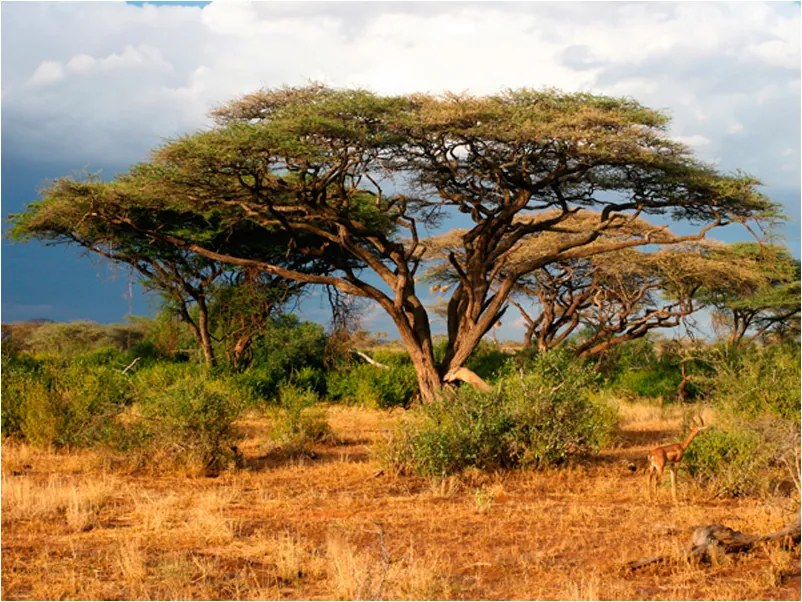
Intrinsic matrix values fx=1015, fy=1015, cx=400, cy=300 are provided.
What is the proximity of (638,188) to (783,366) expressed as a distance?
17.5 ft

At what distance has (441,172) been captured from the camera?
55.8ft

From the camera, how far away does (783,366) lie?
1250 cm

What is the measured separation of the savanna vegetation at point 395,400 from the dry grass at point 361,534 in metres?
0.04

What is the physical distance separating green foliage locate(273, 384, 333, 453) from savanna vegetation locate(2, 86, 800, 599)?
0.17 feet

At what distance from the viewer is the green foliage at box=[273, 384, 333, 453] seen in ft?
42.2

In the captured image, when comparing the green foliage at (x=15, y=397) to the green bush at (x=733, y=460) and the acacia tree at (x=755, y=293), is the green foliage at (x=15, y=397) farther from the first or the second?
the acacia tree at (x=755, y=293)

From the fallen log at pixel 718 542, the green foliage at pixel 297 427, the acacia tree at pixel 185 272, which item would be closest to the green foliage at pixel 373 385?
the acacia tree at pixel 185 272

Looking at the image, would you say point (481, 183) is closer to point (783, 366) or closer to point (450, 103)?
point (450, 103)

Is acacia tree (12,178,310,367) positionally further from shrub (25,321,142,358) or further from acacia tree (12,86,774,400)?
shrub (25,321,142,358)

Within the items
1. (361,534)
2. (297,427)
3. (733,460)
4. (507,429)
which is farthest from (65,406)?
(733,460)

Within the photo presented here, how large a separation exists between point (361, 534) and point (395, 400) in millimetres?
12648

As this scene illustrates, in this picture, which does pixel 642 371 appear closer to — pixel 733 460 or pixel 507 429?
pixel 507 429

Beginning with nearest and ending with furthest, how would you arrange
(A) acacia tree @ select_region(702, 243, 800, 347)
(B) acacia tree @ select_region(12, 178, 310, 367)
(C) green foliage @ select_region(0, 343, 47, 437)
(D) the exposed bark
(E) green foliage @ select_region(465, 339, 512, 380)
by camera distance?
1. (C) green foliage @ select_region(0, 343, 47, 437)
2. (B) acacia tree @ select_region(12, 178, 310, 367)
3. (D) the exposed bark
4. (A) acacia tree @ select_region(702, 243, 800, 347)
5. (E) green foliage @ select_region(465, 339, 512, 380)

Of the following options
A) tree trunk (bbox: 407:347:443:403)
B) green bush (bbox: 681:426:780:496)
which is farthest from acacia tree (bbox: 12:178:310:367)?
green bush (bbox: 681:426:780:496)
